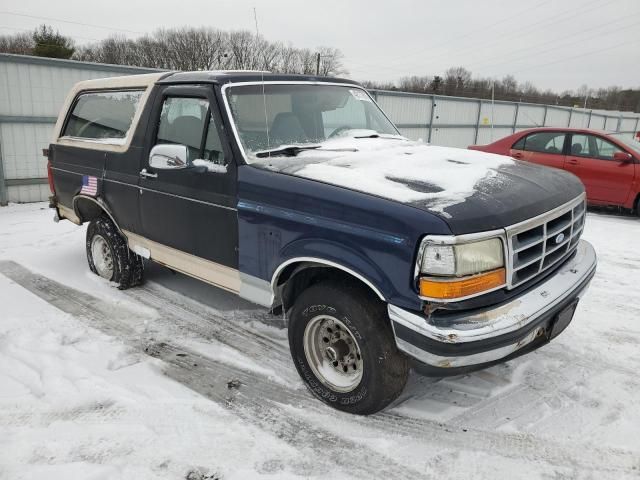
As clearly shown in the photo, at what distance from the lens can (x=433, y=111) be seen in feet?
57.8

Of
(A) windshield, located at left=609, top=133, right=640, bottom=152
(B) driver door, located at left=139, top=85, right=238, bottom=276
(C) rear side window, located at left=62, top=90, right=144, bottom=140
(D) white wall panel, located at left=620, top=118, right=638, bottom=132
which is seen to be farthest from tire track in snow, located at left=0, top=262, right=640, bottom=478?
(D) white wall panel, located at left=620, top=118, right=638, bottom=132

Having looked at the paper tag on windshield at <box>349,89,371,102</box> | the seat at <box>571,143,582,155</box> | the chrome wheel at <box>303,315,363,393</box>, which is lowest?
the chrome wheel at <box>303,315,363,393</box>

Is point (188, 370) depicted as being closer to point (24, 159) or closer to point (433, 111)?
Answer: point (24, 159)

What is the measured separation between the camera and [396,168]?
10.6 ft

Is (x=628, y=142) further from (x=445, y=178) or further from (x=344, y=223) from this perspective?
(x=344, y=223)

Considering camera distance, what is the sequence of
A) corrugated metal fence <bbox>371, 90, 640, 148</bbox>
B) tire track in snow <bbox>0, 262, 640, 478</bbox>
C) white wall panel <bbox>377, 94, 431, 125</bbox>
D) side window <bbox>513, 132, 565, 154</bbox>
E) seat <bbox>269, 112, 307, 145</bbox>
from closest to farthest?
tire track in snow <bbox>0, 262, 640, 478</bbox>
seat <bbox>269, 112, 307, 145</bbox>
side window <bbox>513, 132, 565, 154</bbox>
white wall panel <bbox>377, 94, 431, 125</bbox>
corrugated metal fence <bbox>371, 90, 640, 148</bbox>

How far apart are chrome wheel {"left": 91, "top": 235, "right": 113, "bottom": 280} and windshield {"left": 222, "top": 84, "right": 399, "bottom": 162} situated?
248 centimetres

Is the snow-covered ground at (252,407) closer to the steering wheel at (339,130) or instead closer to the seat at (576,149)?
the steering wheel at (339,130)

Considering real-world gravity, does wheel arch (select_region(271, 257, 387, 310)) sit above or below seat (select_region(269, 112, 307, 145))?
below

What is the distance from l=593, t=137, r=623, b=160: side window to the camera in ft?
28.7

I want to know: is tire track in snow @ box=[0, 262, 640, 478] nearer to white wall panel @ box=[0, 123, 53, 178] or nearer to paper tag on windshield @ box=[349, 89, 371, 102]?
paper tag on windshield @ box=[349, 89, 371, 102]

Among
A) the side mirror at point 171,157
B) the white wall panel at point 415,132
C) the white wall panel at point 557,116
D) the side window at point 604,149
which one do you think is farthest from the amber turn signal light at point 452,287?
the white wall panel at point 557,116

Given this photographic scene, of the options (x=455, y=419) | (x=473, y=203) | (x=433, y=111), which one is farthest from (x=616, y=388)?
(x=433, y=111)

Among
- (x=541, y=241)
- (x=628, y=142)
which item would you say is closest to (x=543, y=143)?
(x=628, y=142)
